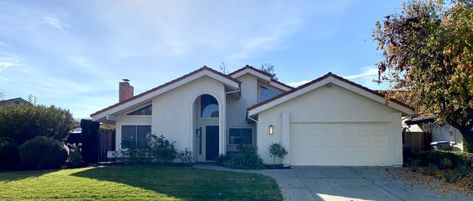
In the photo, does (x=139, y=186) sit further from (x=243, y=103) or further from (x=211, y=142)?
(x=243, y=103)

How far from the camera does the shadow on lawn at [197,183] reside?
11.7m

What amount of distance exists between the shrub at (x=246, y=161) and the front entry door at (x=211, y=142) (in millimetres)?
3595

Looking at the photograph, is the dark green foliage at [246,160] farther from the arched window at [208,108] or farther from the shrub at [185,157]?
the arched window at [208,108]

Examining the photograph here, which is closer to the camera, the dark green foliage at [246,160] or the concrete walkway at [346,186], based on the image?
the concrete walkway at [346,186]

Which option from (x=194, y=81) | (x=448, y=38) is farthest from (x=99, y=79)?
(x=448, y=38)

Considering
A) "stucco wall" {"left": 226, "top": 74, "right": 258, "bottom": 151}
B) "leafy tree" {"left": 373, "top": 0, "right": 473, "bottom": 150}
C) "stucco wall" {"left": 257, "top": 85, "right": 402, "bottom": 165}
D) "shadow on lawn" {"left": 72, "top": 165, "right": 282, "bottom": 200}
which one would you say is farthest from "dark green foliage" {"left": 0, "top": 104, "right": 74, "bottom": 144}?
"leafy tree" {"left": 373, "top": 0, "right": 473, "bottom": 150}

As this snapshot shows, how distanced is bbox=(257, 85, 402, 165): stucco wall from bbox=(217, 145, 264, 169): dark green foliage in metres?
0.79

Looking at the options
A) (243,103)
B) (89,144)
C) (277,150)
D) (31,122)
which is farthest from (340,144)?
(31,122)

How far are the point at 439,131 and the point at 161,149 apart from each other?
19.6 meters

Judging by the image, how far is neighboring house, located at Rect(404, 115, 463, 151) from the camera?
25000mm

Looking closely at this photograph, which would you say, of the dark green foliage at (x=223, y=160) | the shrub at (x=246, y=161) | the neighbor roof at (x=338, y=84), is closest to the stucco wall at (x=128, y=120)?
the dark green foliage at (x=223, y=160)

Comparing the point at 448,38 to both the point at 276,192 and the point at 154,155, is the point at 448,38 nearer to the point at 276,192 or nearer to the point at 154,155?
the point at 276,192

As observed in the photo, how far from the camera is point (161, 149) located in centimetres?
2056

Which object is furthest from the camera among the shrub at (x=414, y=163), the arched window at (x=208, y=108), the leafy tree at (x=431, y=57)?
the arched window at (x=208, y=108)
